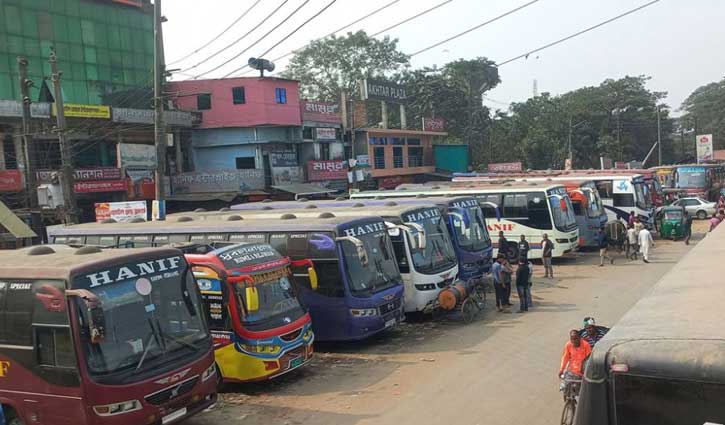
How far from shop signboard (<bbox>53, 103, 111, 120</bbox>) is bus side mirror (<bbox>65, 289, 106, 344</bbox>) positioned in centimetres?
2198

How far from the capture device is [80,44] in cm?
3619

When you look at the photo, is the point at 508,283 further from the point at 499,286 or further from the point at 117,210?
the point at 117,210

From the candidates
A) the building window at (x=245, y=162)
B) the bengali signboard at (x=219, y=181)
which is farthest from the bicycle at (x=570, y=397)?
the building window at (x=245, y=162)

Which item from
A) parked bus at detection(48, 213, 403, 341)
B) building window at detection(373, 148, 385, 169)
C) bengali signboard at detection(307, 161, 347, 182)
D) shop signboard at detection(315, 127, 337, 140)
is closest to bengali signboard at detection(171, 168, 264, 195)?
bengali signboard at detection(307, 161, 347, 182)

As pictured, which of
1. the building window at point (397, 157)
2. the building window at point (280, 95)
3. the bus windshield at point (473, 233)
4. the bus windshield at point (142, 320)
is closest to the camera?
the bus windshield at point (142, 320)

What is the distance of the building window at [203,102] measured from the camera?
3494 cm

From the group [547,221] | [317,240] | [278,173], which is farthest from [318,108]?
[317,240]

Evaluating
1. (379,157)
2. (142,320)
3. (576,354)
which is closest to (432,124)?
(379,157)

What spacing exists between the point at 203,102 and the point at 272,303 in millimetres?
26956

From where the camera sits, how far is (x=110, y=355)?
23.8ft

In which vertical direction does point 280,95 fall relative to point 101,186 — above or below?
above

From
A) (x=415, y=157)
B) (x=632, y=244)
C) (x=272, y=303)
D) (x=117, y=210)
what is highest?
(x=415, y=157)

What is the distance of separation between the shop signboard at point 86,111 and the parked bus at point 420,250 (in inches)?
613

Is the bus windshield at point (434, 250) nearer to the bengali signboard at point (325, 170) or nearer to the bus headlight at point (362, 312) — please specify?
the bus headlight at point (362, 312)
